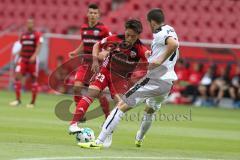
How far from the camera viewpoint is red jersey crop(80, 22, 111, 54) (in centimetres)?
1451

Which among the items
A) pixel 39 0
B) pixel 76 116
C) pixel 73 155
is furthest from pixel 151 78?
pixel 39 0

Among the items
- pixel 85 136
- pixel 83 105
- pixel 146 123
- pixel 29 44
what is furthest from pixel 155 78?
pixel 29 44

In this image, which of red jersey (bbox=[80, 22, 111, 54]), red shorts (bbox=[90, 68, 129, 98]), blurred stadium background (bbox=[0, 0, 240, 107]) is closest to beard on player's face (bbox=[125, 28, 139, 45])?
red shorts (bbox=[90, 68, 129, 98])

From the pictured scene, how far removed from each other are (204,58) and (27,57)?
711 cm

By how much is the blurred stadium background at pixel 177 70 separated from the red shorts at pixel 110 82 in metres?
0.92

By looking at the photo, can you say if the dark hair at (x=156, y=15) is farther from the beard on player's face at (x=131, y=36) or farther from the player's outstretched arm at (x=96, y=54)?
the player's outstretched arm at (x=96, y=54)

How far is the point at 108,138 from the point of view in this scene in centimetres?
1098

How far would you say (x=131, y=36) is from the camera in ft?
36.1

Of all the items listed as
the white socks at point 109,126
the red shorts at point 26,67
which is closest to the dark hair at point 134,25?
the white socks at point 109,126

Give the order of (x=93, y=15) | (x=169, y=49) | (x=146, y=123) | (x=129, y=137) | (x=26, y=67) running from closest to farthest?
(x=169, y=49), (x=146, y=123), (x=129, y=137), (x=93, y=15), (x=26, y=67)

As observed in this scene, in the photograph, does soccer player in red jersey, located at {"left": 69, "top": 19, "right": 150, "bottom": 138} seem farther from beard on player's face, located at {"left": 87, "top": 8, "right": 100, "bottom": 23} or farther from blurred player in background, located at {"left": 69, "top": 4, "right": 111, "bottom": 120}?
beard on player's face, located at {"left": 87, "top": 8, "right": 100, "bottom": 23}

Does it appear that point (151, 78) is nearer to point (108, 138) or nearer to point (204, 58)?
point (108, 138)

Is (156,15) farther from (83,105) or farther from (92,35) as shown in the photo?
(92,35)

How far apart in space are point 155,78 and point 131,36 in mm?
741
